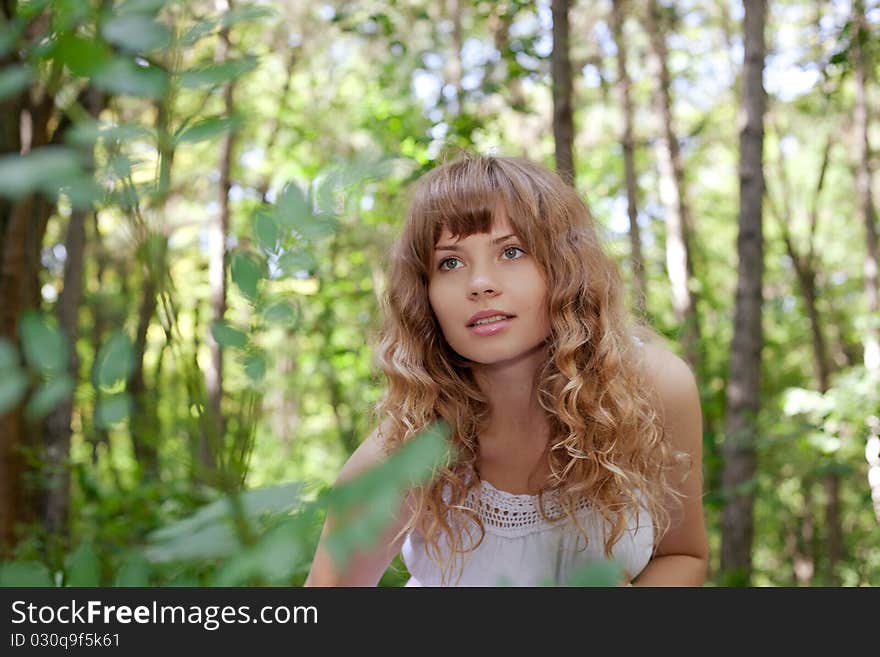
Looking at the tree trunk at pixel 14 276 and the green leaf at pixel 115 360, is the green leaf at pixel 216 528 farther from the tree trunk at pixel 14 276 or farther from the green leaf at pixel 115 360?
the tree trunk at pixel 14 276

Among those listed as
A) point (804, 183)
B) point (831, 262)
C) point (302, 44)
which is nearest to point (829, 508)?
point (831, 262)

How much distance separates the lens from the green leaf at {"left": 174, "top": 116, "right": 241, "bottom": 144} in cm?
58

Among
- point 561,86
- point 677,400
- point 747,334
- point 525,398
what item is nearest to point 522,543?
point 525,398

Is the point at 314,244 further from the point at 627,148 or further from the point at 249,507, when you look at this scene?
the point at 627,148

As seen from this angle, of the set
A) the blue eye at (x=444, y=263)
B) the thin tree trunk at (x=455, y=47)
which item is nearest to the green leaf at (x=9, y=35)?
the blue eye at (x=444, y=263)

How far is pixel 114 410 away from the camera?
2.17 feet

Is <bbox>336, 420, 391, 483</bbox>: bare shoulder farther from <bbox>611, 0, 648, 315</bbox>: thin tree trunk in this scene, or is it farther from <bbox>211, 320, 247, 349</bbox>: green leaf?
<bbox>611, 0, 648, 315</bbox>: thin tree trunk

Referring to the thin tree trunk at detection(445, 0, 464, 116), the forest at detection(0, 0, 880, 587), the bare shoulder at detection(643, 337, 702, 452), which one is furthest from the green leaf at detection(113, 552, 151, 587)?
the thin tree trunk at detection(445, 0, 464, 116)

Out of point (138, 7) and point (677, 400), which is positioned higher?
point (138, 7)

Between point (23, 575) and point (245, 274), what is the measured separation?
11.2 inches

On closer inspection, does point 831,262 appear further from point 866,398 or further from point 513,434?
point 513,434

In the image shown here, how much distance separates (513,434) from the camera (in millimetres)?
2436

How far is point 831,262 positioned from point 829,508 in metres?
6.58

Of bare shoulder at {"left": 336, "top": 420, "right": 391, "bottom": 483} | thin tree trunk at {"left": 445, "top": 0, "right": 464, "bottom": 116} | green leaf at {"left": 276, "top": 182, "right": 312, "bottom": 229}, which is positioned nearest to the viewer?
green leaf at {"left": 276, "top": 182, "right": 312, "bottom": 229}
